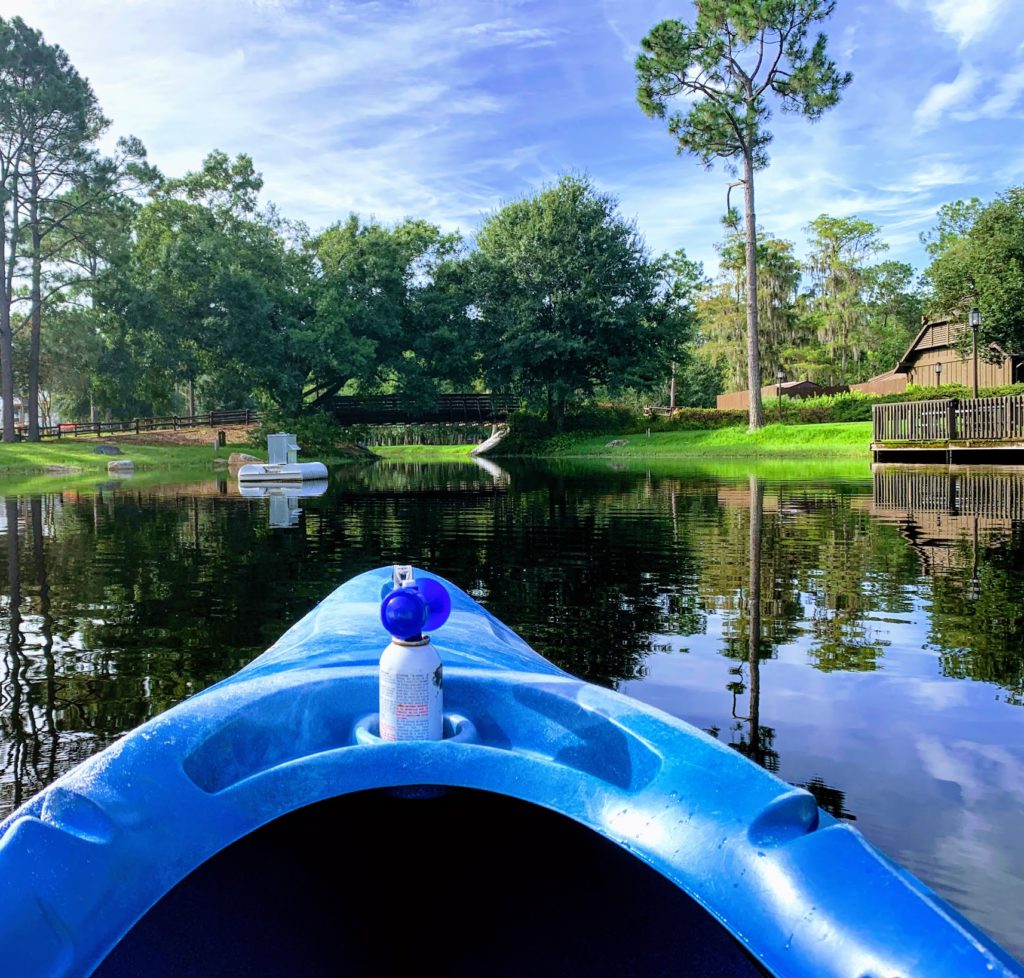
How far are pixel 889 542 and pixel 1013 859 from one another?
7.65m

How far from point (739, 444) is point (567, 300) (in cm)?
1191

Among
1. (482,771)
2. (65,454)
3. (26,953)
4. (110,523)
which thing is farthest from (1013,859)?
(65,454)

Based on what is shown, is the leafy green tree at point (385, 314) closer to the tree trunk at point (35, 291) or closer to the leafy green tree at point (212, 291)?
the leafy green tree at point (212, 291)

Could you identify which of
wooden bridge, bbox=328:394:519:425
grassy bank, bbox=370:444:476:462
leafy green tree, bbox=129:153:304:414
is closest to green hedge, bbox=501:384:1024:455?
wooden bridge, bbox=328:394:519:425

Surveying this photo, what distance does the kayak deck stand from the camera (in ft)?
6.34

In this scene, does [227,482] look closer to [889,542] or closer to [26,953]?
[889,542]

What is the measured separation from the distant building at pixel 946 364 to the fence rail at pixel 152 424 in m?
33.2

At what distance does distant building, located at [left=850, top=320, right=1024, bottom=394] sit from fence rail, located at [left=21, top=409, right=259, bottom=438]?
3325 cm

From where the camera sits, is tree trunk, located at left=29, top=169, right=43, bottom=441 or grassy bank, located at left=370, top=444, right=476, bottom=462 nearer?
tree trunk, located at left=29, top=169, right=43, bottom=441

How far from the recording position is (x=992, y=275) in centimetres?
3238

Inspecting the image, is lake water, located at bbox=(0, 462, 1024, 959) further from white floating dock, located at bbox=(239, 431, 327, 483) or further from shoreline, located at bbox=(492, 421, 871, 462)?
shoreline, located at bbox=(492, 421, 871, 462)

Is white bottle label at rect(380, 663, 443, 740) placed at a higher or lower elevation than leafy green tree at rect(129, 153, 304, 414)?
lower

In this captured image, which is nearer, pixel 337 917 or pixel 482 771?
pixel 482 771

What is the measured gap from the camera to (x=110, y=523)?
45.6ft
